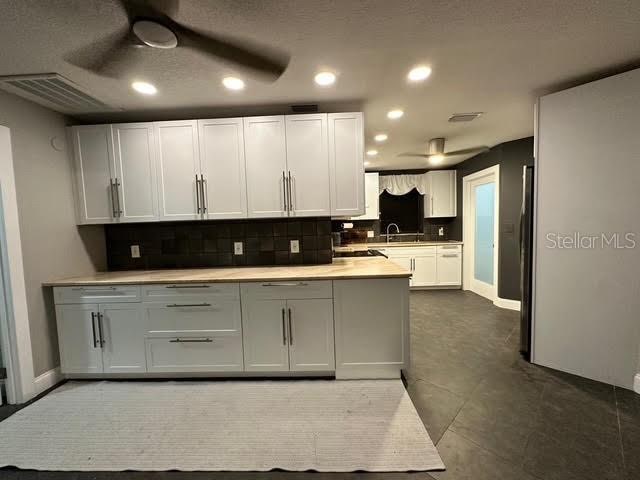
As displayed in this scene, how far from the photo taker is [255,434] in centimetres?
167

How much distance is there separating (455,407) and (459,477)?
567 millimetres

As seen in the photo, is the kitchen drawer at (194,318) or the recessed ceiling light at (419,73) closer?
the recessed ceiling light at (419,73)

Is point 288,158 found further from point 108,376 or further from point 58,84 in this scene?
point 108,376

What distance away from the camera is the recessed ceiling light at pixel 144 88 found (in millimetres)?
1961

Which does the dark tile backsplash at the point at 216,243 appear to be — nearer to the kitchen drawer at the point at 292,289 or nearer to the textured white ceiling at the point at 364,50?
the kitchen drawer at the point at 292,289

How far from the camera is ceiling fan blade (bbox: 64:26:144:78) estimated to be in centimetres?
138

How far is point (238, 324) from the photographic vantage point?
2193 mm

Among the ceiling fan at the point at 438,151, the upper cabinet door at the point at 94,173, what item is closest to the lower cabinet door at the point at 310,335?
the upper cabinet door at the point at 94,173

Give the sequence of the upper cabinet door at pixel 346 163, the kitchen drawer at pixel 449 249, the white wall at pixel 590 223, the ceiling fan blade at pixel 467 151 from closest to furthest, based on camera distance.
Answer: the white wall at pixel 590 223, the upper cabinet door at pixel 346 163, the ceiling fan blade at pixel 467 151, the kitchen drawer at pixel 449 249

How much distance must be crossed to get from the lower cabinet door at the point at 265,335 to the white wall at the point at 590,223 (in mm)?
2244

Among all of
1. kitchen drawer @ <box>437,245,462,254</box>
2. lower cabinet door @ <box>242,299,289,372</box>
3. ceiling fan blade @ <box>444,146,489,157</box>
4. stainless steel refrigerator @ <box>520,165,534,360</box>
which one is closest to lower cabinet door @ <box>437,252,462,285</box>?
kitchen drawer @ <box>437,245,462,254</box>

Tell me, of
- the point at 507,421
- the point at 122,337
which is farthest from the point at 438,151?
the point at 122,337

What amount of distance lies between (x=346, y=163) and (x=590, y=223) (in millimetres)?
1971

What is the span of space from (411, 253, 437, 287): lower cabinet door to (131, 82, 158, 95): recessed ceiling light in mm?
4336
